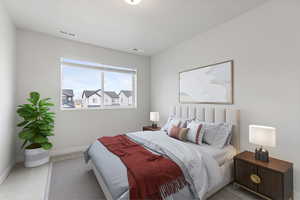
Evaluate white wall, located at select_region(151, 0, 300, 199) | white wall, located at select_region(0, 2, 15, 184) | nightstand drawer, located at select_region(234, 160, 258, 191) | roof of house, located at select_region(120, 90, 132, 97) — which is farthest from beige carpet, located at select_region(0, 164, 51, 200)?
white wall, located at select_region(151, 0, 300, 199)

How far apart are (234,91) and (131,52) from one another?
3110 millimetres

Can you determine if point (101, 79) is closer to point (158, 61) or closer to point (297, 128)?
point (158, 61)

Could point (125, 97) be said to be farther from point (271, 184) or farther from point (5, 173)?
point (271, 184)

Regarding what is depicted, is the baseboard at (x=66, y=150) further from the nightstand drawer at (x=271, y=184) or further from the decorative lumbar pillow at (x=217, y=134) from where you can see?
the nightstand drawer at (x=271, y=184)

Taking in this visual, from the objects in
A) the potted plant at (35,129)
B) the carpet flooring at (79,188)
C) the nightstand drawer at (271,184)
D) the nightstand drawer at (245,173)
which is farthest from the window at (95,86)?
the nightstand drawer at (271,184)

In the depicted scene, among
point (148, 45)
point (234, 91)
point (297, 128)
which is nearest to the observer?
point (297, 128)

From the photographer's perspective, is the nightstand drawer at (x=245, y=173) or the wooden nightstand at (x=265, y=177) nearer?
the wooden nightstand at (x=265, y=177)

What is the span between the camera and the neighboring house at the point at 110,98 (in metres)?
4.04

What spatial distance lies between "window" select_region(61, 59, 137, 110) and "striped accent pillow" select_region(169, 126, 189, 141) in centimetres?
216

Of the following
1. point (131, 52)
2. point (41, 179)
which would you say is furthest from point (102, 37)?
point (41, 179)

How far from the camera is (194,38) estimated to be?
320cm

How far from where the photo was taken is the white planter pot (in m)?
2.64

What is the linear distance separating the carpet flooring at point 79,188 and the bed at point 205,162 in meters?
0.14

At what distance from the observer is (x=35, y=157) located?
106 inches
